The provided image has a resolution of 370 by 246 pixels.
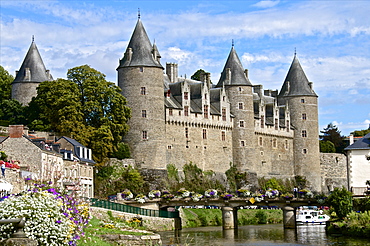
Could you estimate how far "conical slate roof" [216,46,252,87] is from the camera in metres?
61.4

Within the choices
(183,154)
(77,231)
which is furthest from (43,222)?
(183,154)

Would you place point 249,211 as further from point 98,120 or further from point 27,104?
point 27,104

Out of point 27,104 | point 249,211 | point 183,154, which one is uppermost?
point 27,104

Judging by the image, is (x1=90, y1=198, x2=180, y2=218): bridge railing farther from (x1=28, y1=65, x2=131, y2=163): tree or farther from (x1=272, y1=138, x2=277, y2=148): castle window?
(x1=272, y1=138, x2=277, y2=148): castle window

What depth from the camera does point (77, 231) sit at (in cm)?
1742

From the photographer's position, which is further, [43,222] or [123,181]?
[123,181]

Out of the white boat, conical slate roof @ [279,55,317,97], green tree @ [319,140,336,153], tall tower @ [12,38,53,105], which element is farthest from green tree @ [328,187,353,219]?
green tree @ [319,140,336,153]

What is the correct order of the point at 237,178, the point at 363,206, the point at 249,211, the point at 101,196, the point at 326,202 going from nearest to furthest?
the point at 363,206, the point at 326,202, the point at 101,196, the point at 249,211, the point at 237,178

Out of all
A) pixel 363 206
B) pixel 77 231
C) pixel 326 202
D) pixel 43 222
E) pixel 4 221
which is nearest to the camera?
pixel 4 221

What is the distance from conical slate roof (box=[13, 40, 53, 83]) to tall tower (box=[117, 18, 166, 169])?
28.8 feet

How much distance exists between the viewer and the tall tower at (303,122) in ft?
226

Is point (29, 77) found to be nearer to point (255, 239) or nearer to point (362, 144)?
point (362, 144)

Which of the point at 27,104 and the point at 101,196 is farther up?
the point at 27,104

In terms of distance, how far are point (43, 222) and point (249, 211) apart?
39.5 metres
